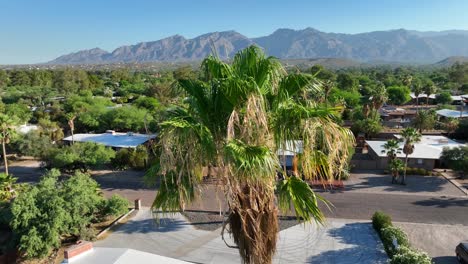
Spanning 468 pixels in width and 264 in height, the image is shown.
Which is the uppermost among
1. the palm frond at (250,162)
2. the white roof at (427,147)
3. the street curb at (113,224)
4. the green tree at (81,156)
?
the palm frond at (250,162)

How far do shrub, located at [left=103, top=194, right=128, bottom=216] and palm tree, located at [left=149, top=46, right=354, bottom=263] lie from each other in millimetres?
17312

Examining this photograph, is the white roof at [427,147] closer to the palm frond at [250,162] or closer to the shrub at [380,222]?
the shrub at [380,222]

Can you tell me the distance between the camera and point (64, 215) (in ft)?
56.0

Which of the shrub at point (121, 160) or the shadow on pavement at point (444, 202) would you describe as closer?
the shadow on pavement at point (444, 202)

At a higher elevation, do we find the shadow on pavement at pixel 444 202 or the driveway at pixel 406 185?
the driveway at pixel 406 185

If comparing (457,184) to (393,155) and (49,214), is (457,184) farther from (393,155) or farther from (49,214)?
(49,214)

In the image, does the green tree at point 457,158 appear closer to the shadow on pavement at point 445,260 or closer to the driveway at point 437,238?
the driveway at point 437,238

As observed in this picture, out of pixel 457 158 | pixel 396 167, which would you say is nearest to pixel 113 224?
pixel 396 167

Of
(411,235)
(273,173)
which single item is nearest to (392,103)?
(411,235)

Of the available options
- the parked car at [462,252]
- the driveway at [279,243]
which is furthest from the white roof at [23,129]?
the parked car at [462,252]

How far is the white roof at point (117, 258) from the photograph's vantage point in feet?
39.5

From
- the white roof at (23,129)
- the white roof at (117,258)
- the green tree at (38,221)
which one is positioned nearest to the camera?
the white roof at (117,258)

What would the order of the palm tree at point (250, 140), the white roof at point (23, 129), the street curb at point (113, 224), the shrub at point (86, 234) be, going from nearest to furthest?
the palm tree at point (250, 140), the shrub at point (86, 234), the street curb at point (113, 224), the white roof at point (23, 129)

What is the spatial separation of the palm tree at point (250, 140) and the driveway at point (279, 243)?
12.5 metres
